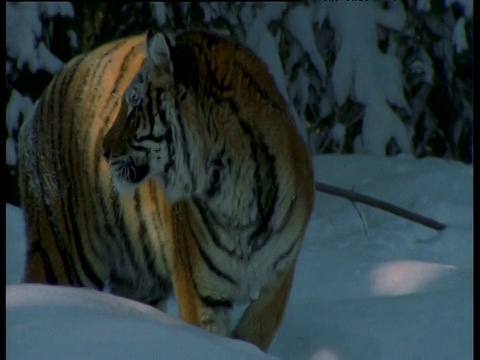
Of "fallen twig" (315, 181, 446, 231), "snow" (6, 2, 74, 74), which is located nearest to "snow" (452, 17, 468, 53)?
"fallen twig" (315, 181, 446, 231)

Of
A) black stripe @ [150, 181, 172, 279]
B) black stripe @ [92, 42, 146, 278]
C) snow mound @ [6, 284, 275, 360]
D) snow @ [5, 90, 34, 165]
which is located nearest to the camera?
snow mound @ [6, 284, 275, 360]

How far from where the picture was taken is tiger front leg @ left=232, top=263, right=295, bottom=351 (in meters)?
3.80

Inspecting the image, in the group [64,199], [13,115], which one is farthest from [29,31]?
[64,199]

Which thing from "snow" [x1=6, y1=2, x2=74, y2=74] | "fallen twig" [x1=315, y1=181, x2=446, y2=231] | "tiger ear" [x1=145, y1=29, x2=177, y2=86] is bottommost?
"fallen twig" [x1=315, y1=181, x2=446, y2=231]

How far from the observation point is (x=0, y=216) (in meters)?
4.05

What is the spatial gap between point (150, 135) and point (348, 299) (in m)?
1.05

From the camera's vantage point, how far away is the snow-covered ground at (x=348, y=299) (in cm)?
245

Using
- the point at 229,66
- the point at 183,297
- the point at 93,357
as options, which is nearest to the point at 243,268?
the point at 183,297

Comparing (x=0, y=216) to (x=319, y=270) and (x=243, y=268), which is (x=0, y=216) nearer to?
(x=243, y=268)

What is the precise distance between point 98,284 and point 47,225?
0.28 m

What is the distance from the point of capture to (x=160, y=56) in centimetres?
365

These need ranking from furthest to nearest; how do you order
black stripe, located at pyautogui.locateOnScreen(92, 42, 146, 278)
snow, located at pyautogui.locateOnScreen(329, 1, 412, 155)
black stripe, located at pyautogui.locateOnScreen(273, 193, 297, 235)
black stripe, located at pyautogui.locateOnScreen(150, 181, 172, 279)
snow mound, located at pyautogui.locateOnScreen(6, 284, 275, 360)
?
snow, located at pyautogui.locateOnScreen(329, 1, 412, 155) < black stripe, located at pyautogui.locateOnScreen(92, 42, 146, 278) < black stripe, located at pyautogui.locateOnScreen(150, 181, 172, 279) < black stripe, located at pyautogui.locateOnScreen(273, 193, 297, 235) < snow mound, located at pyautogui.locateOnScreen(6, 284, 275, 360)

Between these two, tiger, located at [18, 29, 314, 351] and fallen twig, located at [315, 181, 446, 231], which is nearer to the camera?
tiger, located at [18, 29, 314, 351]

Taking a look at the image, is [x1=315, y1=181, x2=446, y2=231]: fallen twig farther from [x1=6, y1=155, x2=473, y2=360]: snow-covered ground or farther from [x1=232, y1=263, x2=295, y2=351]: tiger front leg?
[x1=232, y1=263, x2=295, y2=351]: tiger front leg
